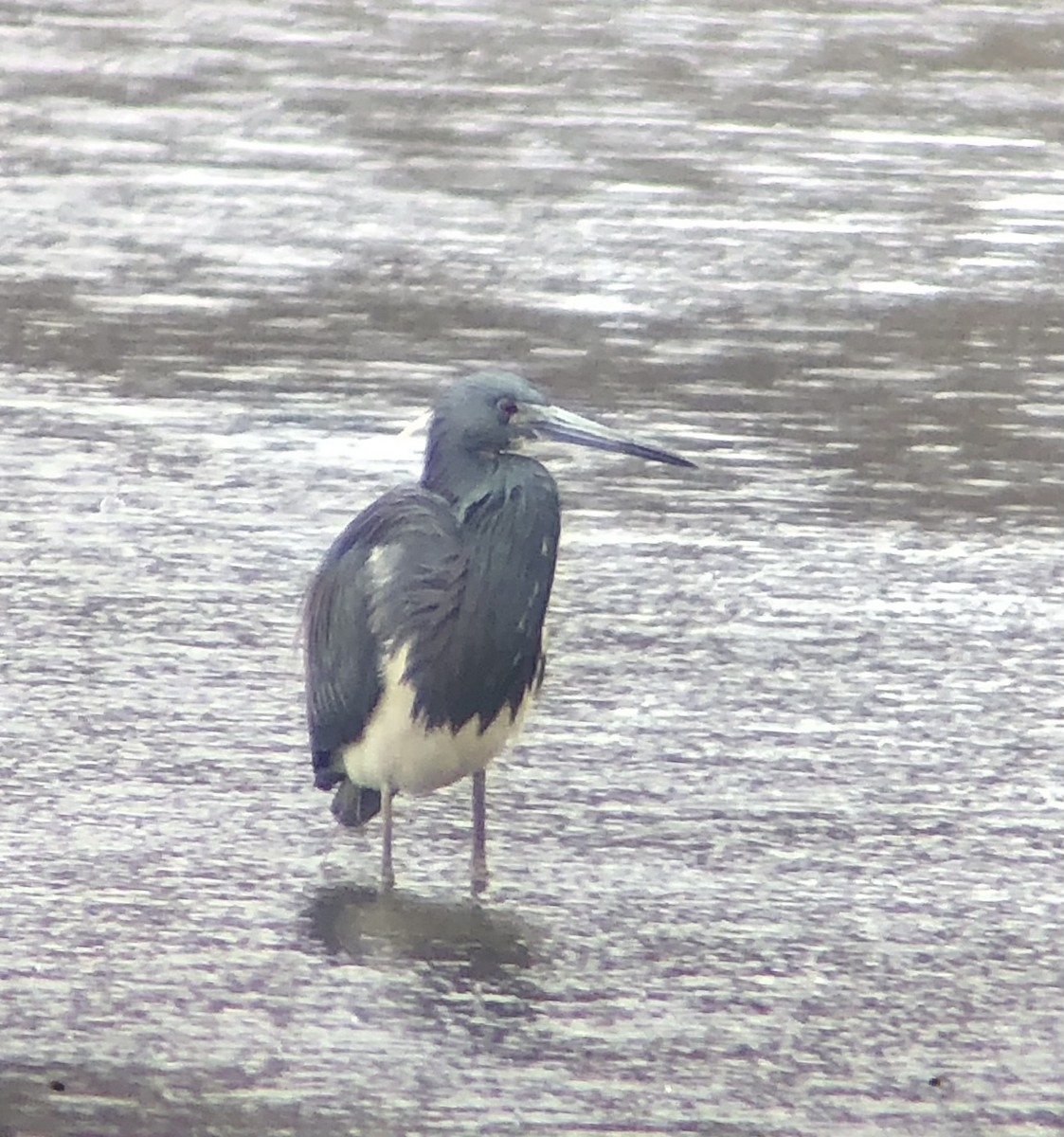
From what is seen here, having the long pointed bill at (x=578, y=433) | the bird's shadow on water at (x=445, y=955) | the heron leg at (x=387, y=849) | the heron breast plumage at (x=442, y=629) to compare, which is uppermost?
the long pointed bill at (x=578, y=433)

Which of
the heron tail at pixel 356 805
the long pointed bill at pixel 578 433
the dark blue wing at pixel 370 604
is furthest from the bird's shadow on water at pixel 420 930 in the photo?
the long pointed bill at pixel 578 433

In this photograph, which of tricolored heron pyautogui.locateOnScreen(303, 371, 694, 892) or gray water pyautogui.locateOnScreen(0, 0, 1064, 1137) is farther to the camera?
tricolored heron pyautogui.locateOnScreen(303, 371, 694, 892)

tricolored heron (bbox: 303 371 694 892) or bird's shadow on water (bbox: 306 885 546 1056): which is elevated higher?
tricolored heron (bbox: 303 371 694 892)

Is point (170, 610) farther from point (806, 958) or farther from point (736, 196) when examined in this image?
point (736, 196)

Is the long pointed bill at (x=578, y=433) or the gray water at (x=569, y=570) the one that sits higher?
the long pointed bill at (x=578, y=433)

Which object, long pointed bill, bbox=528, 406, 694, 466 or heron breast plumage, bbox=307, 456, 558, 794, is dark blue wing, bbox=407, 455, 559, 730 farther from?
long pointed bill, bbox=528, 406, 694, 466

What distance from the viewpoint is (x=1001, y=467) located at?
6.94 metres

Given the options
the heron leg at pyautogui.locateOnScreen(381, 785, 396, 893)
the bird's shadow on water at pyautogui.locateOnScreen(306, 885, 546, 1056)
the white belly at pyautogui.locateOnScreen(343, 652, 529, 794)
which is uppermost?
the white belly at pyautogui.locateOnScreen(343, 652, 529, 794)

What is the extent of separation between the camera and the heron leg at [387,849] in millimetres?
4758

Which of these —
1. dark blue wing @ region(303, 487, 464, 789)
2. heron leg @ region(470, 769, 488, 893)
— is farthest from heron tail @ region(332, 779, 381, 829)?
heron leg @ region(470, 769, 488, 893)

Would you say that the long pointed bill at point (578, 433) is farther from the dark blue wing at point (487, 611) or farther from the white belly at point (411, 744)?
the white belly at point (411, 744)

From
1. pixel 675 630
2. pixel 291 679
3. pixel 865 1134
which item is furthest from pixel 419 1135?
pixel 675 630

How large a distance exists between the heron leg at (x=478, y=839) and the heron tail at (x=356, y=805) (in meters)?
0.21

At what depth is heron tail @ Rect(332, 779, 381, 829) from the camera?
493 centimetres
